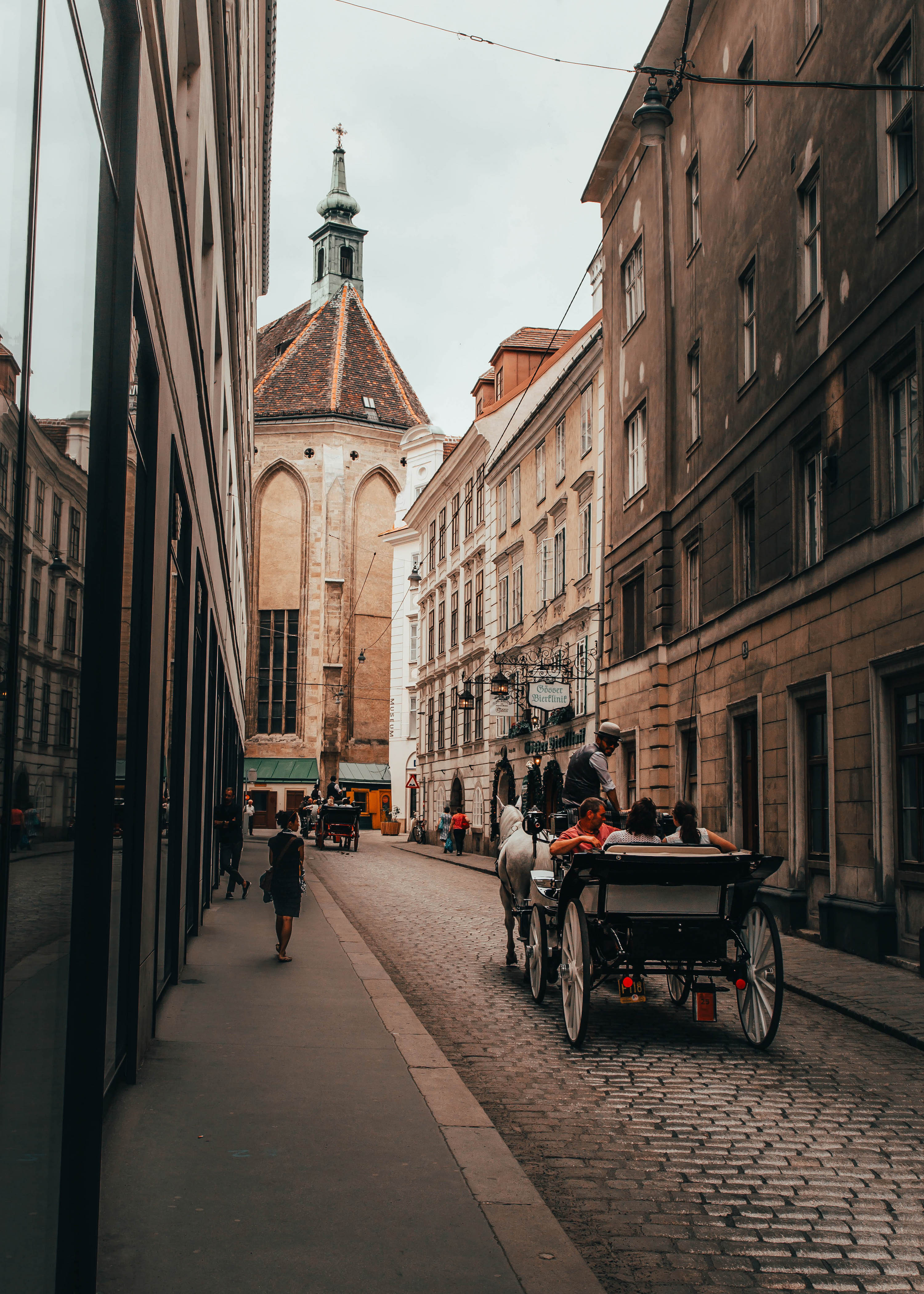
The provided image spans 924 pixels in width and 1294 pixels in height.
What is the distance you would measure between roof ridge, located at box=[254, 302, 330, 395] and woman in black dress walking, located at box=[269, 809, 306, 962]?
63.5m

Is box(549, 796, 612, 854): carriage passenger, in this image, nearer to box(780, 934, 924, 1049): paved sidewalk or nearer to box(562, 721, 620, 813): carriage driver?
box(562, 721, 620, 813): carriage driver

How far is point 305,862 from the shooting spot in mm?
33000

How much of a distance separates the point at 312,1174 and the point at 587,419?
84.4 ft

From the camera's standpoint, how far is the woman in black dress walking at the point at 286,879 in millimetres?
12156

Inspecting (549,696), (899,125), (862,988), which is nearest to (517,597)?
(549,696)

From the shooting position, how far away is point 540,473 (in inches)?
1340

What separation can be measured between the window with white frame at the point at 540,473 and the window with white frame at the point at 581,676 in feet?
20.5

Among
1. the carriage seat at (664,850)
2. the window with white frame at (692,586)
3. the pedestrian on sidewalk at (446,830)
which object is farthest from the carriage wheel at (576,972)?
the pedestrian on sidewalk at (446,830)

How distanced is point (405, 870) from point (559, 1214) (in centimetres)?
2611

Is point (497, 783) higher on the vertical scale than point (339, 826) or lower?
higher

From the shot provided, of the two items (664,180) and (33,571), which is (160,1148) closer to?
(33,571)

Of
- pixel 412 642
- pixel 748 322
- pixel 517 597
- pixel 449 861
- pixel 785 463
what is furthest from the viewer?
pixel 412 642

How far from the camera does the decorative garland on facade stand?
3619 cm

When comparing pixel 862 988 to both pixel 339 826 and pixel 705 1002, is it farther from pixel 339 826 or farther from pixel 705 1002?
pixel 339 826
